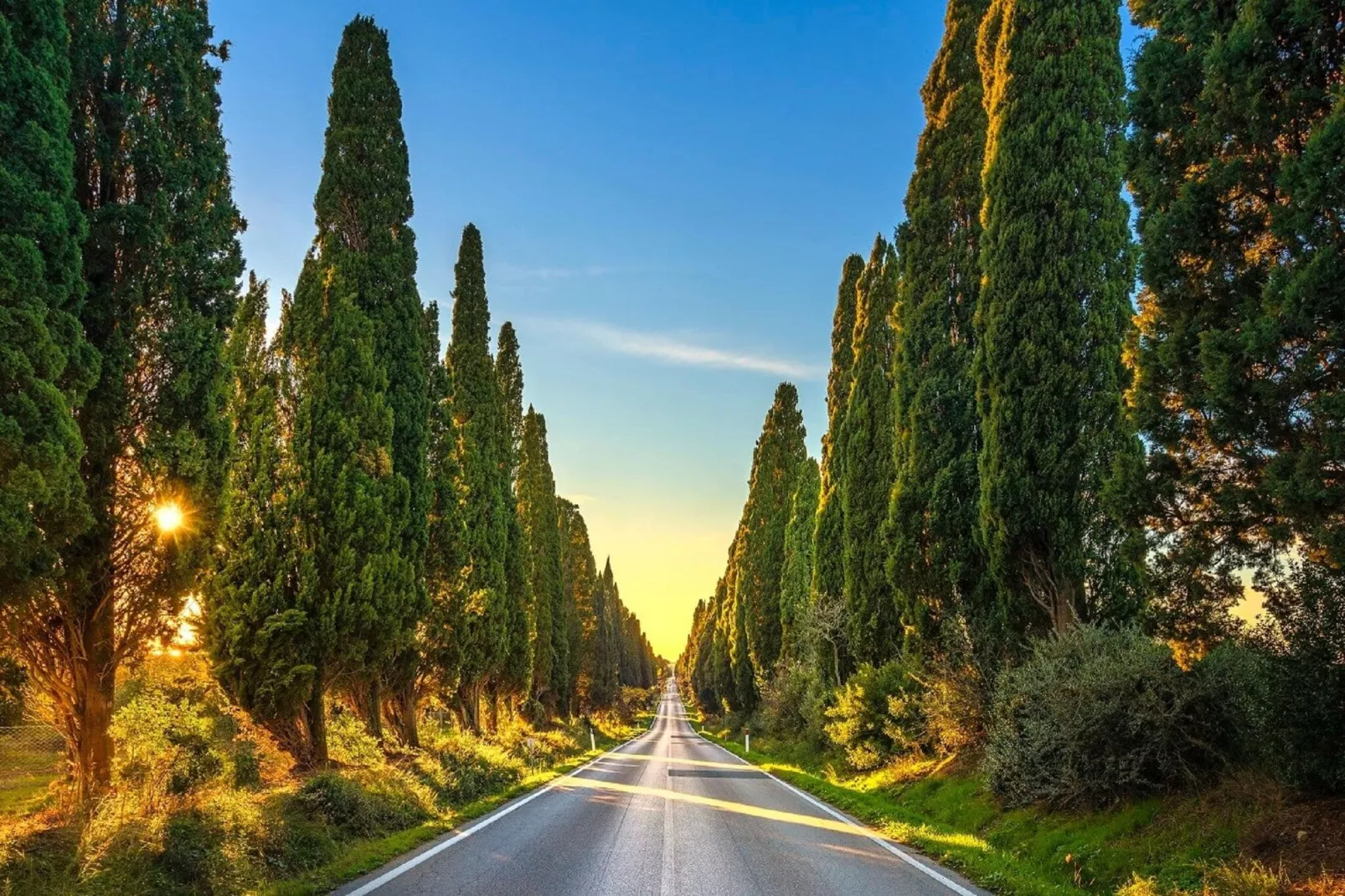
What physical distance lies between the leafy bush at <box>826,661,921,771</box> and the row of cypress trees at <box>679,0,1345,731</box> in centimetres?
133

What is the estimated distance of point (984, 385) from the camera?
13781 millimetres

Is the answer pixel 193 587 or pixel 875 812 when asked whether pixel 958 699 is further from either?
pixel 193 587

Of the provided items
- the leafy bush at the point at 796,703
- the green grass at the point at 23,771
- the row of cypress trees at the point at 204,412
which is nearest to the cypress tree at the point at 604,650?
the leafy bush at the point at 796,703

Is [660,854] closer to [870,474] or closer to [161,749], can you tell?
[161,749]

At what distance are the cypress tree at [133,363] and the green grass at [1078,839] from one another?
350 inches

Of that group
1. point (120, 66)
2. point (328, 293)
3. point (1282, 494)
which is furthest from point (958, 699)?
point (120, 66)

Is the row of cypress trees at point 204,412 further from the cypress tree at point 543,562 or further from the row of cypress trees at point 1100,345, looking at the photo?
the cypress tree at point 543,562

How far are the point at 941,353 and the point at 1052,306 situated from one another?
15.6 feet

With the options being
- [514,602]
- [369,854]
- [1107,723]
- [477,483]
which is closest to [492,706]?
[514,602]

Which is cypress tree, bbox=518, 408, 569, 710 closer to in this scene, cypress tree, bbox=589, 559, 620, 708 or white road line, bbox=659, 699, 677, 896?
cypress tree, bbox=589, 559, 620, 708

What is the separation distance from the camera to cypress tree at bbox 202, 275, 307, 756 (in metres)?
12.1

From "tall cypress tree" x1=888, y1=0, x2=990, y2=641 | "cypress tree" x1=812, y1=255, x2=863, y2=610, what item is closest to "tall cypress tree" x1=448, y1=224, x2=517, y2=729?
"cypress tree" x1=812, y1=255, x2=863, y2=610

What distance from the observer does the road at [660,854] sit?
708 centimetres

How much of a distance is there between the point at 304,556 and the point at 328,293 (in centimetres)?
530
